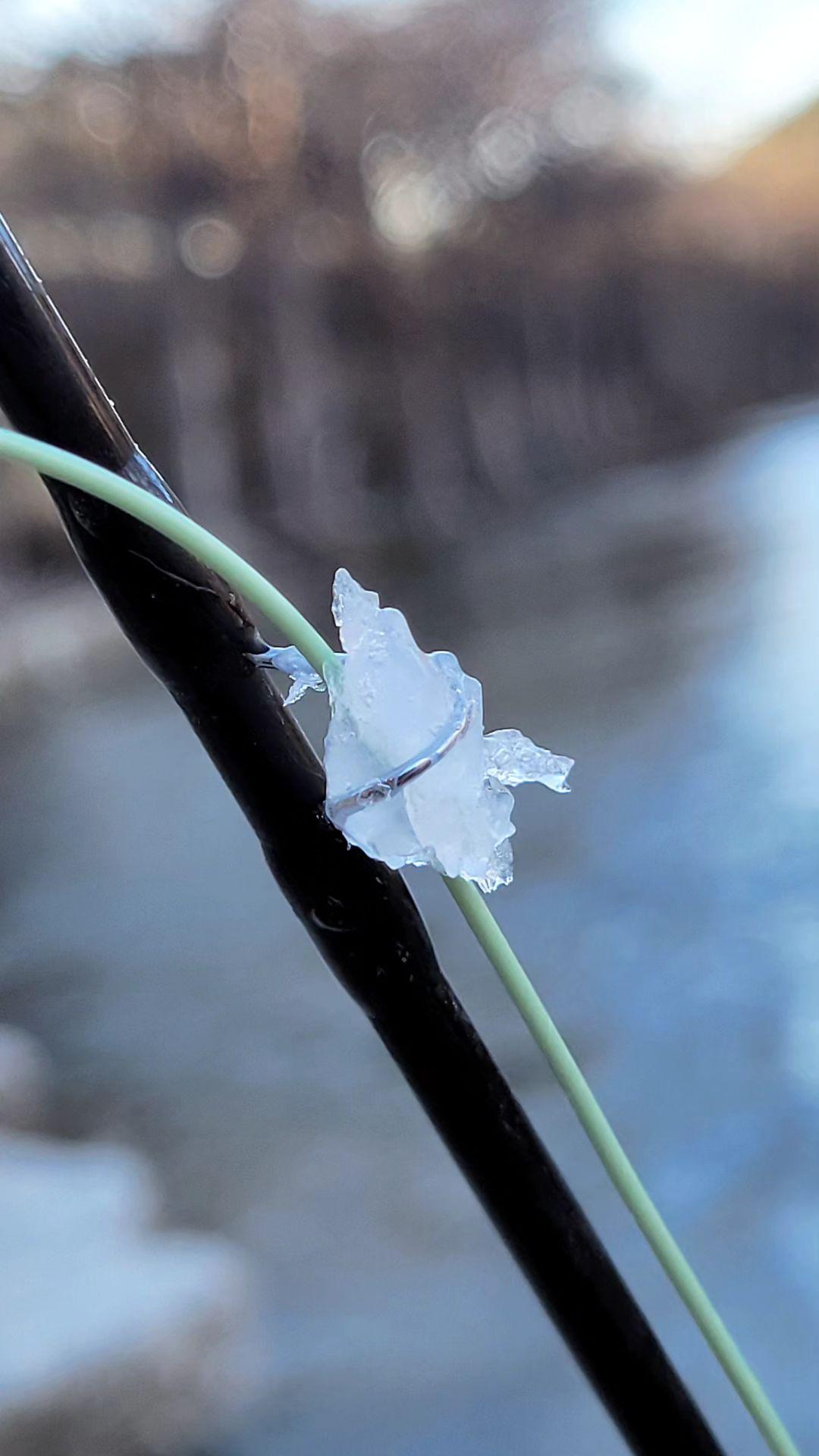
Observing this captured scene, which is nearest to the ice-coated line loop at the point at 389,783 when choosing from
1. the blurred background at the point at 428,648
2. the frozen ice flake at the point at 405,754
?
the frozen ice flake at the point at 405,754

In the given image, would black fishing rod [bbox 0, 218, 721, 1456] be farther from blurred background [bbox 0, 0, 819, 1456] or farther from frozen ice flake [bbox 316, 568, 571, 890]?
blurred background [bbox 0, 0, 819, 1456]

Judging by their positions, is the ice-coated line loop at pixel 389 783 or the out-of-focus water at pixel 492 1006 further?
the out-of-focus water at pixel 492 1006

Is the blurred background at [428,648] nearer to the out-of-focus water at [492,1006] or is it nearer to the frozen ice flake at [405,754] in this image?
the out-of-focus water at [492,1006]

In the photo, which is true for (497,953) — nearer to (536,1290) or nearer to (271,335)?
(536,1290)

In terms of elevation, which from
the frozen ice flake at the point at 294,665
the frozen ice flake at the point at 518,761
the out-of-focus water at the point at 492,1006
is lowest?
the frozen ice flake at the point at 518,761

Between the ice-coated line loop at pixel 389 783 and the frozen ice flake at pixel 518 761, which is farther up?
the frozen ice flake at pixel 518 761

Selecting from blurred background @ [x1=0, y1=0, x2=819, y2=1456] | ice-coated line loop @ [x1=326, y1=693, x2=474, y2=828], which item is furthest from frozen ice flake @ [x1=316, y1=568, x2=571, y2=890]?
blurred background @ [x1=0, y1=0, x2=819, y2=1456]

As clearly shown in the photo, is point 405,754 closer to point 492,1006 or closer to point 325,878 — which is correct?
point 325,878
